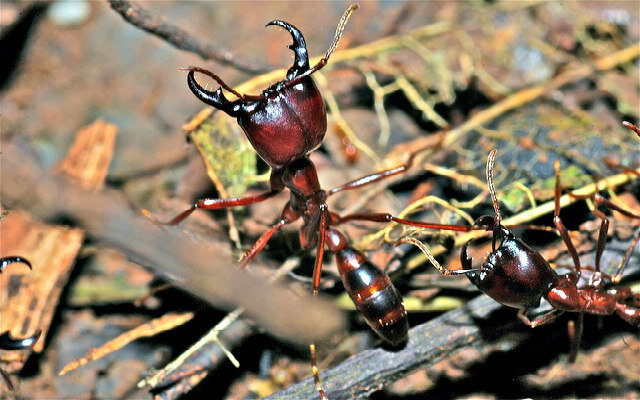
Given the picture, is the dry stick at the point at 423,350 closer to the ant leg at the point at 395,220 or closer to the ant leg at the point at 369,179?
the ant leg at the point at 395,220

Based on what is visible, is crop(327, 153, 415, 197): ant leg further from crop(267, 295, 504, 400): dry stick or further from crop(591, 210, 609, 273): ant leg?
crop(591, 210, 609, 273): ant leg

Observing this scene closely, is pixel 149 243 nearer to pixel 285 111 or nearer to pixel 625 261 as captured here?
pixel 285 111

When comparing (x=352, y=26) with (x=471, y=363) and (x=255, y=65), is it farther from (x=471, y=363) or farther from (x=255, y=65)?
(x=471, y=363)

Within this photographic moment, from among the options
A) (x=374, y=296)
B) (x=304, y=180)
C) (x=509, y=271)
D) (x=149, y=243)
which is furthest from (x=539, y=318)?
(x=149, y=243)

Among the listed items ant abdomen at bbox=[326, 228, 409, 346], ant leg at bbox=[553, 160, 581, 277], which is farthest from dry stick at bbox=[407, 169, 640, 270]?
ant abdomen at bbox=[326, 228, 409, 346]

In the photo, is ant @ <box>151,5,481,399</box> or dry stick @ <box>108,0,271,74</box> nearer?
ant @ <box>151,5,481,399</box>
